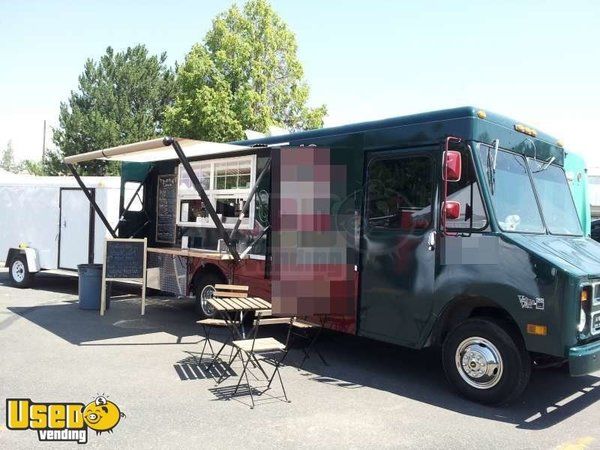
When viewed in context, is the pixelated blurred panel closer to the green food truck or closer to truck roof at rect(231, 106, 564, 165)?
the green food truck

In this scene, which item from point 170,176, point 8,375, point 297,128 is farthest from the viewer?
point 297,128

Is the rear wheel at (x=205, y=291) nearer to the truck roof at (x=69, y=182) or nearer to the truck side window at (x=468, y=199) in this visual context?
the truck roof at (x=69, y=182)

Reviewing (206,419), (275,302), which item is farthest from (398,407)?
(275,302)

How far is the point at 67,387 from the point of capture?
206 inches

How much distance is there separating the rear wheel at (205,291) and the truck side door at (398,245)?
315cm

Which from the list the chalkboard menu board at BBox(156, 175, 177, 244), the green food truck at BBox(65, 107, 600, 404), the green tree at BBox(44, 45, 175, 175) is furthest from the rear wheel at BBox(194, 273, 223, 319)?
the green tree at BBox(44, 45, 175, 175)

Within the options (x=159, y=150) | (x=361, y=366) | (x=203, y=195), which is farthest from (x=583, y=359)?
(x=159, y=150)

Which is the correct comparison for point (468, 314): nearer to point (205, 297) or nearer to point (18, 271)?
point (205, 297)

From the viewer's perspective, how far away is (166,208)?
32.3 feet

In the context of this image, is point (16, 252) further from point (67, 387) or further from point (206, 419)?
point (206, 419)

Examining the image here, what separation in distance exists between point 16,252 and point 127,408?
8.78 m

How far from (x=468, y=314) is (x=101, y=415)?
137 inches

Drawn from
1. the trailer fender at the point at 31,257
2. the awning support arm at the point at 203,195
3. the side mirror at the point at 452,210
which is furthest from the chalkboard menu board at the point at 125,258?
the side mirror at the point at 452,210

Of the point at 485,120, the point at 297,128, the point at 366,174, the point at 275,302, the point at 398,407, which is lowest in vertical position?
the point at 398,407
